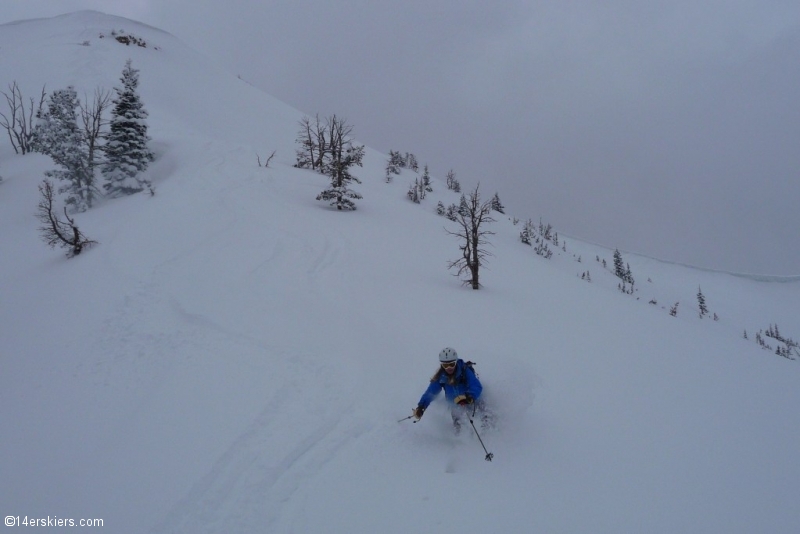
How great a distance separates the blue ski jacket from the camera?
6312 mm

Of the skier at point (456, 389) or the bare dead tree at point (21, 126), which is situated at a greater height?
the bare dead tree at point (21, 126)

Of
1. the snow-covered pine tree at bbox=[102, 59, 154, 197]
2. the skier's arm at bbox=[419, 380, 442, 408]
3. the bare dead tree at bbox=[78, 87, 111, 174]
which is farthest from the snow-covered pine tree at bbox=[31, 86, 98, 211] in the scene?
the skier's arm at bbox=[419, 380, 442, 408]

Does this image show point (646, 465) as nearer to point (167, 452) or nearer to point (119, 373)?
point (167, 452)

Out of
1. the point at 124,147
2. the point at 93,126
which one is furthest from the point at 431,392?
the point at 93,126

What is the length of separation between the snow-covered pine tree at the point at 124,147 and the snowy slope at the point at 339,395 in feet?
15.0

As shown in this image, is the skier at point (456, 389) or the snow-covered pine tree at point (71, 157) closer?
the skier at point (456, 389)

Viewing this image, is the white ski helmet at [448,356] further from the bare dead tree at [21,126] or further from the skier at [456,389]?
the bare dead tree at [21,126]

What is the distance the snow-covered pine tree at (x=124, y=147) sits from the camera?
2309cm

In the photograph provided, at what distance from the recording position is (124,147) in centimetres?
2336

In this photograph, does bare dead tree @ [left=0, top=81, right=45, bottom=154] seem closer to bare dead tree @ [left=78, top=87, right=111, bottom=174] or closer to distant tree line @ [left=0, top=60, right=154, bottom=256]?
bare dead tree @ [left=78, top=87, right=111, bottom=174]

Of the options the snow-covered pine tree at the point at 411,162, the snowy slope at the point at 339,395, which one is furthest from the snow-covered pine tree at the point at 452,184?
the snowy slope at the point at 339,395

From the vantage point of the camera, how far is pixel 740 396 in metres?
9.14

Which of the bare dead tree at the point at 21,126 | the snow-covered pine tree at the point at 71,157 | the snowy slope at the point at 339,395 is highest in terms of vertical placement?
the bare dead tree at the point at 21,126

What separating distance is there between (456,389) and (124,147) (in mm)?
26302
